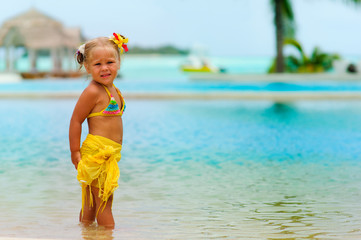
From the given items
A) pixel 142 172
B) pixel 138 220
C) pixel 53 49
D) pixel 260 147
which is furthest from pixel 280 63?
pixel 138 220

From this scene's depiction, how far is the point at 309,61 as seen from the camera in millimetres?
30531

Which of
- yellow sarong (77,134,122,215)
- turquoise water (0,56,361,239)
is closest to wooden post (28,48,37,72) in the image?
turquoise water (0,56,361,239)

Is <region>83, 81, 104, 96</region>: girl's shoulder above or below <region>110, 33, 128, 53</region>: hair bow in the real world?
below

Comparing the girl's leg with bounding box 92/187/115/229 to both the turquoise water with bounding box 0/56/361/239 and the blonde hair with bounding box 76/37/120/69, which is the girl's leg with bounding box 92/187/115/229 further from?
the blonde hair with bounding box 76/37/120/69

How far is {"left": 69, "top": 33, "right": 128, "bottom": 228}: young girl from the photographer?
3273 millimetres

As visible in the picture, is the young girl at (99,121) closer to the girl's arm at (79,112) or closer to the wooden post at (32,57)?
the girl's arm at (79,112)

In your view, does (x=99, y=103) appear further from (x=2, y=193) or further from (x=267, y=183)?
(x=267, y=183)

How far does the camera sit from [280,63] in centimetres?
2789

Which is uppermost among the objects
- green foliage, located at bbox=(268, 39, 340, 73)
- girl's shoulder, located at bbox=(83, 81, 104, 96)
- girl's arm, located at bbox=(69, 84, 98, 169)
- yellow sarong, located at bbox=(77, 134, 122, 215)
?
girl's shoulder, located at bbox=(83, 81, 104, 96)

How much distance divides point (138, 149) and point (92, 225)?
13.5 feet

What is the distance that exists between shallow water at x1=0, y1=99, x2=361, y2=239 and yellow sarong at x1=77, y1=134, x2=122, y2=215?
30 cm

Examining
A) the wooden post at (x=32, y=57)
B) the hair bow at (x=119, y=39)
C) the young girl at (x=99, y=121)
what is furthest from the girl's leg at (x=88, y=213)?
the wooden post at (x=32, y=57)

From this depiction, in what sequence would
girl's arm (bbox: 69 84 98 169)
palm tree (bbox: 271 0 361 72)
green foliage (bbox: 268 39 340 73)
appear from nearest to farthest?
girl's arm (bbox: 69 84 98 169) < palm tree (bbox: 271 0 361 72) < green foliage (bbox: 268 39 340 73)

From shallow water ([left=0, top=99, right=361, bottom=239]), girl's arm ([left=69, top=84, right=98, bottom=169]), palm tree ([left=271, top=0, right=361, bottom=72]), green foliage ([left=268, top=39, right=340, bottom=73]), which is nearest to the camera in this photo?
girl's arm ([left=69, top=84, right=98, bottom=169])
